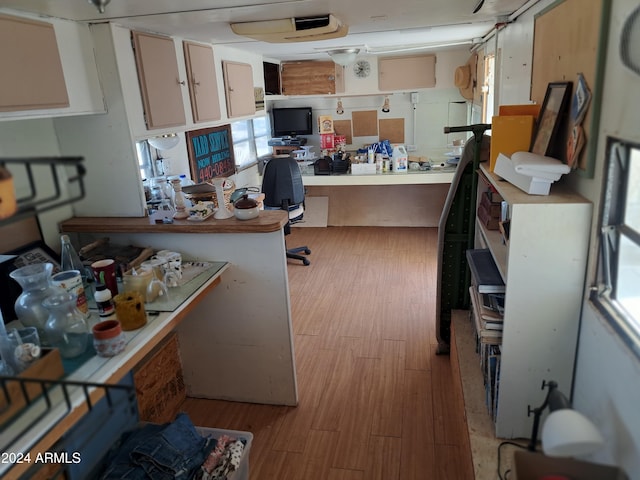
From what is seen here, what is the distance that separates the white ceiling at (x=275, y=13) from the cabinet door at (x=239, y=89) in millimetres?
304

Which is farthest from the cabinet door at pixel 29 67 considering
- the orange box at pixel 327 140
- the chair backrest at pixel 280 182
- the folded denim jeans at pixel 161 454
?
the orange box at pixel 327 140

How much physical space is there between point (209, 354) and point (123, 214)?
35.7 inches

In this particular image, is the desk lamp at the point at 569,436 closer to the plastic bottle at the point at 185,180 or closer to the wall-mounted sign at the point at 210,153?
the plastic bottle at the point at 185,180

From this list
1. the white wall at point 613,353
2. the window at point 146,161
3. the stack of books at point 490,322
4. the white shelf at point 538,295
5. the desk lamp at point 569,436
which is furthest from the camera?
the window at point 146,161

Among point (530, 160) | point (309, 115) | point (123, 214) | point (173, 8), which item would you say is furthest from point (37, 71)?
point (309, 115)

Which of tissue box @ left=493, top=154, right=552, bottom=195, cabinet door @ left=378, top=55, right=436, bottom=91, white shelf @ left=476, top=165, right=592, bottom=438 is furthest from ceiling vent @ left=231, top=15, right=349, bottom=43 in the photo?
cabinet door @ left=378, top=55, right=436, bottom=91

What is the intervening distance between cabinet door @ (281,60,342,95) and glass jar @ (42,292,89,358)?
13.7ft

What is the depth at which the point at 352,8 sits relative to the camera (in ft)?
7.07

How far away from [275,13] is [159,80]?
755 mm

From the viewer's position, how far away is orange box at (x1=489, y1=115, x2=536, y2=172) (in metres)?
1.84

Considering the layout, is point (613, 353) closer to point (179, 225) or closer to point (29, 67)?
point (179, 225)

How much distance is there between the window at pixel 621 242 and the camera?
4.02ft

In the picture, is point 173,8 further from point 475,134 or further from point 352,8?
point 475,134

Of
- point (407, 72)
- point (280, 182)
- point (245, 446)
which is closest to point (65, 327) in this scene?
point (245, 446)
